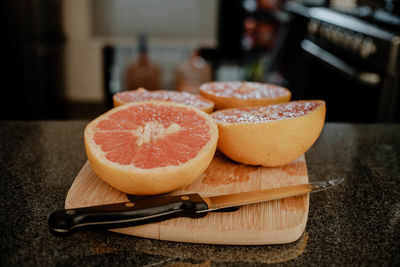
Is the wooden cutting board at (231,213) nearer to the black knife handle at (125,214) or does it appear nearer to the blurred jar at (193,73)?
the black knife handle at (125,214)

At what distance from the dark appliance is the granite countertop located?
0.78m

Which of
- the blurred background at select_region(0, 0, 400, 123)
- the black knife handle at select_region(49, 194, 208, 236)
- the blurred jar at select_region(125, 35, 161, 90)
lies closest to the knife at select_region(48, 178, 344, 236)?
the black knife handle at select_region(49, 194, 208, 236)

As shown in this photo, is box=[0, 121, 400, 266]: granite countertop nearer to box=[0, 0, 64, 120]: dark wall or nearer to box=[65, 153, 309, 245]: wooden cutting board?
box=[65, 153, 309, 245]: wooden cutting board

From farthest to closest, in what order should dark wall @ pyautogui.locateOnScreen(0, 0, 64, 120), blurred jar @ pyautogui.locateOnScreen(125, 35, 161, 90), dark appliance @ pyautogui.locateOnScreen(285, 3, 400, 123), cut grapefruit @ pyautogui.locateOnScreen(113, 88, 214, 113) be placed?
1. blurred jar @ pyautogui.locateOnScreen(125, 35, 161, 90)
2. dark wall @ pyautogui.locateOnScreen(0, 0, 64, 120)
3. dark appliance @ pyautogui.locateOnScreen(285, 3, 400, 123)
4. cut grapefruit @ pyautogui.locateOnScreen(113, 88, 214, 113)

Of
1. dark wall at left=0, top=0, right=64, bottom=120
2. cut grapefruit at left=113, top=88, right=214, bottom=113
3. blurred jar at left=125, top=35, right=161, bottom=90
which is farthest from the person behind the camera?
blurred jar at left=125, top=35, right=161, bottom=90

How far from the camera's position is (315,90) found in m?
2.32

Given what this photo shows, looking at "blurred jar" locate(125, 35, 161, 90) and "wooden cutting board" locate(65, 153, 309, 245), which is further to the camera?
"blurred jar" locate(125, 35, 161, 90)

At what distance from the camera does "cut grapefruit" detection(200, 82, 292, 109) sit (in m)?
0.81

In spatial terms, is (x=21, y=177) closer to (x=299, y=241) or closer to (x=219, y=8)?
(x=299, y=241)

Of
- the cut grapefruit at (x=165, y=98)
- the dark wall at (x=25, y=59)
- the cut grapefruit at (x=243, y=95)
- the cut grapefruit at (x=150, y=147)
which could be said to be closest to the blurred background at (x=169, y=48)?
the dark wall at (x=25, y=59)

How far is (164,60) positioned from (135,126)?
2784 millimetres

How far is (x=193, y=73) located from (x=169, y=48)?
343 mm

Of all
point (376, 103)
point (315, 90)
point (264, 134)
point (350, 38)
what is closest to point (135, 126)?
point (264, 134)

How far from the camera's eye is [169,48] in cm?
331
